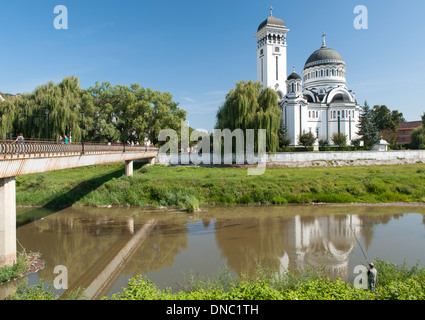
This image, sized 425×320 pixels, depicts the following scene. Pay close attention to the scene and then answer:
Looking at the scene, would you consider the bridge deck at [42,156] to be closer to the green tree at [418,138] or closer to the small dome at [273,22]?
the small dome at [273,22]

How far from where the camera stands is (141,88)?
3794 cm

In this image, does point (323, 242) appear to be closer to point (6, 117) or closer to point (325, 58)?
point (6, 117)

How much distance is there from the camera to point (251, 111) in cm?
3125

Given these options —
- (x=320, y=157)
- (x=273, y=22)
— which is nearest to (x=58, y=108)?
(x=320, y=157)

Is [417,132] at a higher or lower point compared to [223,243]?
higher

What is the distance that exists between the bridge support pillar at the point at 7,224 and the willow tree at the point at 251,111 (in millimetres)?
23269

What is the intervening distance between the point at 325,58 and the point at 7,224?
199 ft

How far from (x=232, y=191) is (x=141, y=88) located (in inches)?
843

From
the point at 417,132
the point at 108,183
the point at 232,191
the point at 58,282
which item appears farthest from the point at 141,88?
the point at 417,132

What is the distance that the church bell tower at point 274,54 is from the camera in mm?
52625
